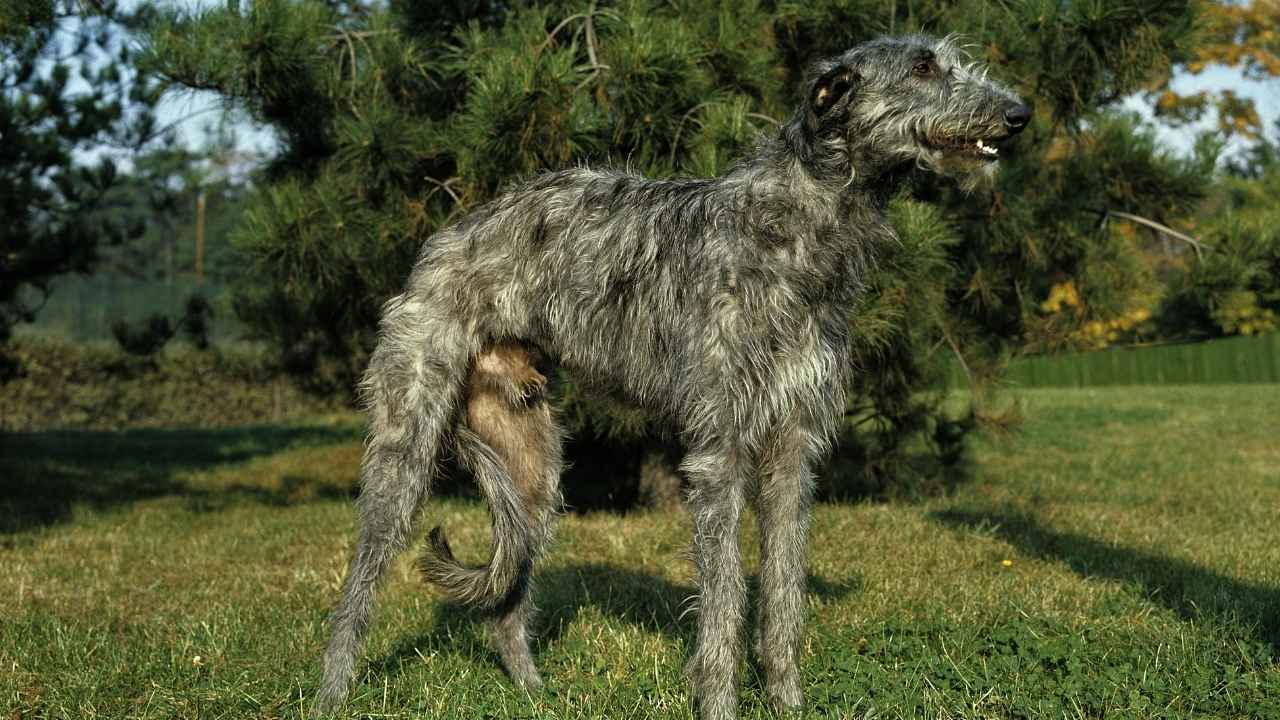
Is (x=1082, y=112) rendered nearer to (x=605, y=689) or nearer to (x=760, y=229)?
(x=760, y=229)

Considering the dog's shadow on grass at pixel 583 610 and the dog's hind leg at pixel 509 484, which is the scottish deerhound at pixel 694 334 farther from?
the dog's shadow on grass at pixel 583 610

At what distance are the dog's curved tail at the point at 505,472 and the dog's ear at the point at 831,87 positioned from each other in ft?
5.11

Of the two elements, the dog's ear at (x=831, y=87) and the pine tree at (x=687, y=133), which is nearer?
A: the dog's ear at (x=831, y=87)

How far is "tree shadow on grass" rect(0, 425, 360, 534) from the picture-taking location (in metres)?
10.5

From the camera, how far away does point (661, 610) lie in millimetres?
5664

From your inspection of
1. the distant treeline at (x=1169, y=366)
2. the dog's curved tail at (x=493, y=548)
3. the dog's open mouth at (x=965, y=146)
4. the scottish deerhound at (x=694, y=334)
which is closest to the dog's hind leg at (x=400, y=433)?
the scottish deerhound at (x=694, y=334)

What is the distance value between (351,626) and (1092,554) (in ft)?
15.2

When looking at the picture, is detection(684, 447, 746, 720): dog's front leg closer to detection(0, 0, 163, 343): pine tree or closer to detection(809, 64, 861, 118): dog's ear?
detection(809, 64, 861, 118): dog's ear

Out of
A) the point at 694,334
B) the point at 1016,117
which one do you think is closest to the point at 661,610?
the point at 694,334

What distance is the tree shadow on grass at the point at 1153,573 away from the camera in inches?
201

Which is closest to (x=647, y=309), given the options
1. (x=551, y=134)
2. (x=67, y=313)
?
(x=551, y=134)

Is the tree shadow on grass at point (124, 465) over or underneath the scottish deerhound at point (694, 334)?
underneath

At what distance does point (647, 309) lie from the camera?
13.4 feet

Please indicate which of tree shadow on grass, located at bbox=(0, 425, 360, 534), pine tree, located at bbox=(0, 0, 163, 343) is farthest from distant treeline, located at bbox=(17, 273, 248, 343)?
pine tree, located at bbox=(0, 0, 163, 343)
